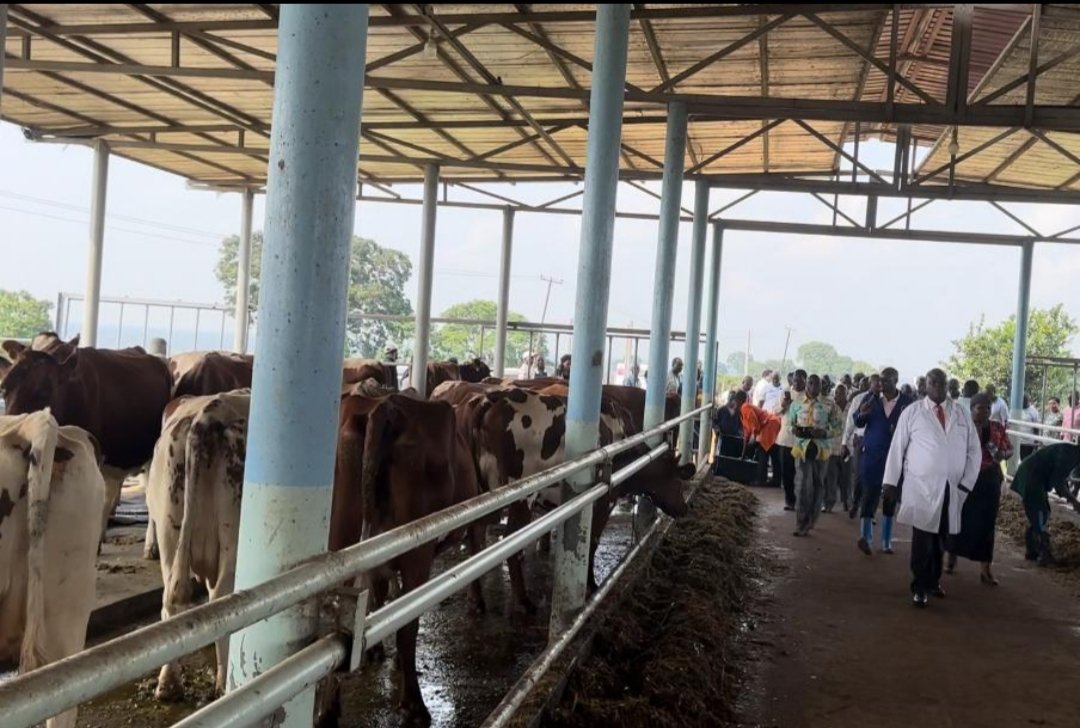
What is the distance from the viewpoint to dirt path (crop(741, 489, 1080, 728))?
535 cm

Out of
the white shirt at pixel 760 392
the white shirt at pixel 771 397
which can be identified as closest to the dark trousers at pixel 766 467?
the white shirt at pixel 771 397

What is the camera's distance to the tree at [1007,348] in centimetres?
2680

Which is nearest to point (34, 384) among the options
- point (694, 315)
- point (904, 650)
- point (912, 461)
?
point (904, 650)

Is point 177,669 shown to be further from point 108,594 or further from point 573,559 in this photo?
point 573,559

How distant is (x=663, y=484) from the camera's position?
878 cm

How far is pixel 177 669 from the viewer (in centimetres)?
485

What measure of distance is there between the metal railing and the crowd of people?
596cm

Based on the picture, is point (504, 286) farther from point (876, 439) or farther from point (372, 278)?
point (372, 278)

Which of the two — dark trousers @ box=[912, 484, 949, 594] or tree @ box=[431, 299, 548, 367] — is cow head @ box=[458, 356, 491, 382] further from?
tree @ box=[431, 299, 548, 367]

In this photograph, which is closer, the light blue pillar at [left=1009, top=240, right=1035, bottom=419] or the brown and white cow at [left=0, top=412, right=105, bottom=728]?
the brown and white cow at [left=0, top=412, right=105, bottom=728]

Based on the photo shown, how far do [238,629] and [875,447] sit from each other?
9.61 m

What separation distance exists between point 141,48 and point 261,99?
1898mm

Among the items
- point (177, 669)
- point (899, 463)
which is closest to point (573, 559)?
point (177, 669)

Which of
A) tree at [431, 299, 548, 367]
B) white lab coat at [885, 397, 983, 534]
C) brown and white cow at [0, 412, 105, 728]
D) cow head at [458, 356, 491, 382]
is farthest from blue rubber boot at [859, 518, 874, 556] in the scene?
tree at [431, 299, 548, 367]
